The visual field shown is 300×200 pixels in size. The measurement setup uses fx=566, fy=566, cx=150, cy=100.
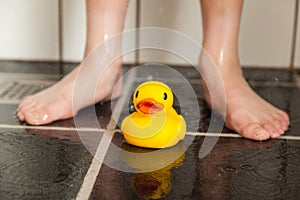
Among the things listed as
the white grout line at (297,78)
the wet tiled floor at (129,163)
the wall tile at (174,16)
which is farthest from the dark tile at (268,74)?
the wet tiled floor at (129,163)

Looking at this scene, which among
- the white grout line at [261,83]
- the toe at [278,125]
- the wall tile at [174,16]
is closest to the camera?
the toe at [278,125]

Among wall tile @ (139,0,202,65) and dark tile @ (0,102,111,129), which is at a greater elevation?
wall tile @ (139,0,202,65)

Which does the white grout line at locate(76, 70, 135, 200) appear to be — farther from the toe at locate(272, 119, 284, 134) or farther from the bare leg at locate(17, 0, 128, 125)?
the toe at locate(272, 119, 284, 134)

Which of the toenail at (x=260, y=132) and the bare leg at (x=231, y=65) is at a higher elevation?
the bare leg at (x=231, y=65)

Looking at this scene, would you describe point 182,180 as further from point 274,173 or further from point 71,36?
point 71,36

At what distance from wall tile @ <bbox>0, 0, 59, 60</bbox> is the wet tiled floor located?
0.35 meters

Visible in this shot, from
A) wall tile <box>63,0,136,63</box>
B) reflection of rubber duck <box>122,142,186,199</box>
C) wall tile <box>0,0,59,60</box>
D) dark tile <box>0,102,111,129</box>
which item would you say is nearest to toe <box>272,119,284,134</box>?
reflection of rubber duck <box>122,142,186,199</box>

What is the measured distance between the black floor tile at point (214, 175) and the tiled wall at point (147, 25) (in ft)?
1.64

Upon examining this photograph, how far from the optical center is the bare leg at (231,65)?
88 cm

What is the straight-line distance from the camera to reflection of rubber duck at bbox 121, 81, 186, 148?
0.75m

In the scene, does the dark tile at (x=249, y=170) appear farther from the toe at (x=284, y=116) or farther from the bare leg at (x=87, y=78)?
the bare leg at (x=87, y=78)

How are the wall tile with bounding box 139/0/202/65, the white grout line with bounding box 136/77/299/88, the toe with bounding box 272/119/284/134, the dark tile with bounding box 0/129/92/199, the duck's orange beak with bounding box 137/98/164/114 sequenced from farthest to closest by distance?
the wall tile with bounding box 139/0/202/65, the white grout line with bounding box 136/77/299/88, the toe with bounding box 272/119/284/134, the duck's orange beak with bounding box 137/98/164/114, the dark tile with bounding box 0/129/92/199

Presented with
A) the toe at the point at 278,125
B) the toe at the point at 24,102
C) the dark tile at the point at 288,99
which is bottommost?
the dark tile at the point at 288,99

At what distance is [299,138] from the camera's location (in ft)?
2.76
